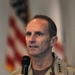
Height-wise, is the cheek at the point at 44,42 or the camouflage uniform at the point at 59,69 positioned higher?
the cheek at the point at 44,42

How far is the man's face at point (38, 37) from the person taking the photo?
1575 millimetres

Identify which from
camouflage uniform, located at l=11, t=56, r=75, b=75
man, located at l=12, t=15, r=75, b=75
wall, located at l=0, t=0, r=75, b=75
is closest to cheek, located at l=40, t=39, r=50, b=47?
man, located at l=12, t=15, r=75, b=75

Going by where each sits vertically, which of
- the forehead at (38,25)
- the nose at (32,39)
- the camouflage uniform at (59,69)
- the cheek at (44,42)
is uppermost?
the forehead at (38,25)

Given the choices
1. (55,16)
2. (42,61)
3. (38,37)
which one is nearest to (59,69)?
(42,61)

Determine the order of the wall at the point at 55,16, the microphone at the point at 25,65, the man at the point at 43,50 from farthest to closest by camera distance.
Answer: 1. the wall at the point at 55,16
2. the man at the point at 43,50
3. the microphone at the point at 25,65

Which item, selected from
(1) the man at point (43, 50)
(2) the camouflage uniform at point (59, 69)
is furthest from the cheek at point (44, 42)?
(2) the camouflage uniform at point (59, 69)

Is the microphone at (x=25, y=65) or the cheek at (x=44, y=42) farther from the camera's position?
the cheek at (x=44, y=42)

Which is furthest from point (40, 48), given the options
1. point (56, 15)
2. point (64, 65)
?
point (56, 15)

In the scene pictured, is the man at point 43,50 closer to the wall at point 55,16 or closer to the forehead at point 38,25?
the forehead at point 38,25

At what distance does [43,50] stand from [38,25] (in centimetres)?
15

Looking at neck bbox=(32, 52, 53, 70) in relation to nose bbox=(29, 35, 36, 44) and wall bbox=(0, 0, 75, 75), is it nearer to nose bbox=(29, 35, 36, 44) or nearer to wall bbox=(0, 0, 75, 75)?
nose bbox=(29, 35, 36, 44)

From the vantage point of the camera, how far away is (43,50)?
162 cm

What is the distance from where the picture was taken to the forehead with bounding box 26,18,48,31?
5.37 ft

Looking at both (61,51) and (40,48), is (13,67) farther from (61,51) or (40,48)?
(40,48)
